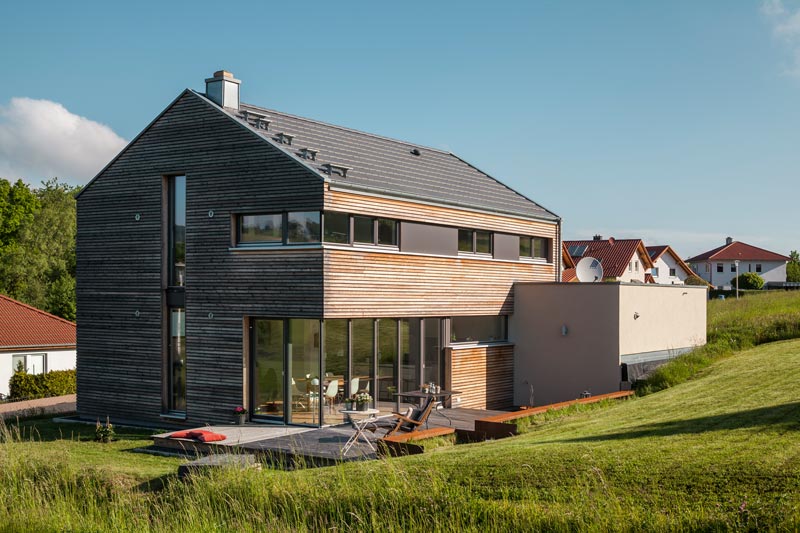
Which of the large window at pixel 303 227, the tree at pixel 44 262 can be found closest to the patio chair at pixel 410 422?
the large window at pixel 303 227

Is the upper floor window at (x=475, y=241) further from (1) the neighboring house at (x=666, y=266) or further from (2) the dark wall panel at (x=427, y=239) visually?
(1) the neighboring house at (x=666, y=266)

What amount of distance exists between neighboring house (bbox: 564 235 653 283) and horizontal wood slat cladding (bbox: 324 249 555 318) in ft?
105

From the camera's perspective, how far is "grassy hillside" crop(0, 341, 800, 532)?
7695 mm

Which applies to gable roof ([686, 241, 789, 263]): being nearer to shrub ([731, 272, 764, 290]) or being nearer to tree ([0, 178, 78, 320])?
shrub ([731, 272, 764, 290])

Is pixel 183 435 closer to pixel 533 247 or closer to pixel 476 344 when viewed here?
pixel 476 344

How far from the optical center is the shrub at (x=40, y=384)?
27.6 m

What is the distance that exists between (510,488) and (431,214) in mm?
11349

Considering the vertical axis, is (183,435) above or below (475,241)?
below

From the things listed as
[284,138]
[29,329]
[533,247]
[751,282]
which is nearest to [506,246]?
[533,247]

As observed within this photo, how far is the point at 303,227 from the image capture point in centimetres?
1714

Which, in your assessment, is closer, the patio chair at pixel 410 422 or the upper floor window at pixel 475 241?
the patio chair at pixel 410 422

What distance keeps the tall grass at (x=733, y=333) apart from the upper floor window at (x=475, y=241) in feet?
17.2

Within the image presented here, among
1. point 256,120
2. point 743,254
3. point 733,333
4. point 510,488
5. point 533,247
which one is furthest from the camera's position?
point 743,254

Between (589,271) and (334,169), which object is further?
(589,271)
